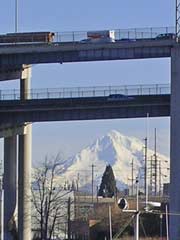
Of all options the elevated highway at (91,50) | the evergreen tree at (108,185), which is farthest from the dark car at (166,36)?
the evergreen tree at (108,185)

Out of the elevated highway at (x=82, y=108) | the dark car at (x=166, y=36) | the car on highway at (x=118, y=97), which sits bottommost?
the elevated highway at (x=82, y=108)

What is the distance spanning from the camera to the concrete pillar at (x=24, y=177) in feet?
386

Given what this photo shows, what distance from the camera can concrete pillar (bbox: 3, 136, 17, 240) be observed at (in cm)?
11839

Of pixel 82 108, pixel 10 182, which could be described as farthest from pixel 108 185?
pixel 82 108

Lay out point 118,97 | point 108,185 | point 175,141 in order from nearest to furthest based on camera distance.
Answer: point 175,141 → point 118,97 → point 108,185

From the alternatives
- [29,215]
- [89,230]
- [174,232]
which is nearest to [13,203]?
[29,215]

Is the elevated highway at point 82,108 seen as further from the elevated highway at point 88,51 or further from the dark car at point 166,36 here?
the dark car at point 166,36

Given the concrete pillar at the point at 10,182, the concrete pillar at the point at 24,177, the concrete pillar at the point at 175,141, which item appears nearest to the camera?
the concrete pillar at the point at 175,141

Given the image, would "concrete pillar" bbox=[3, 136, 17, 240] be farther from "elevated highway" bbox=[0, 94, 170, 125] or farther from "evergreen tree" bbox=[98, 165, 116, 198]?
"evergreen tree" bbox=[98, 165, 116, 198]

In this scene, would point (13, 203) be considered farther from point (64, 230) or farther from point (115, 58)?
point (115, 58)

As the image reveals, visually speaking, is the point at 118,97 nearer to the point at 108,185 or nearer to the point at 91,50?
the point at 91,50

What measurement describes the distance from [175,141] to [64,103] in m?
17.0

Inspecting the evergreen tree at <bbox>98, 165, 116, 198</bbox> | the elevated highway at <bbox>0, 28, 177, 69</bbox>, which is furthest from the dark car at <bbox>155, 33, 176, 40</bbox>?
the evergreen tree at <bbox>98, 165, 116, 198</bbox>

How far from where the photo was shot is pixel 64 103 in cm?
10781
